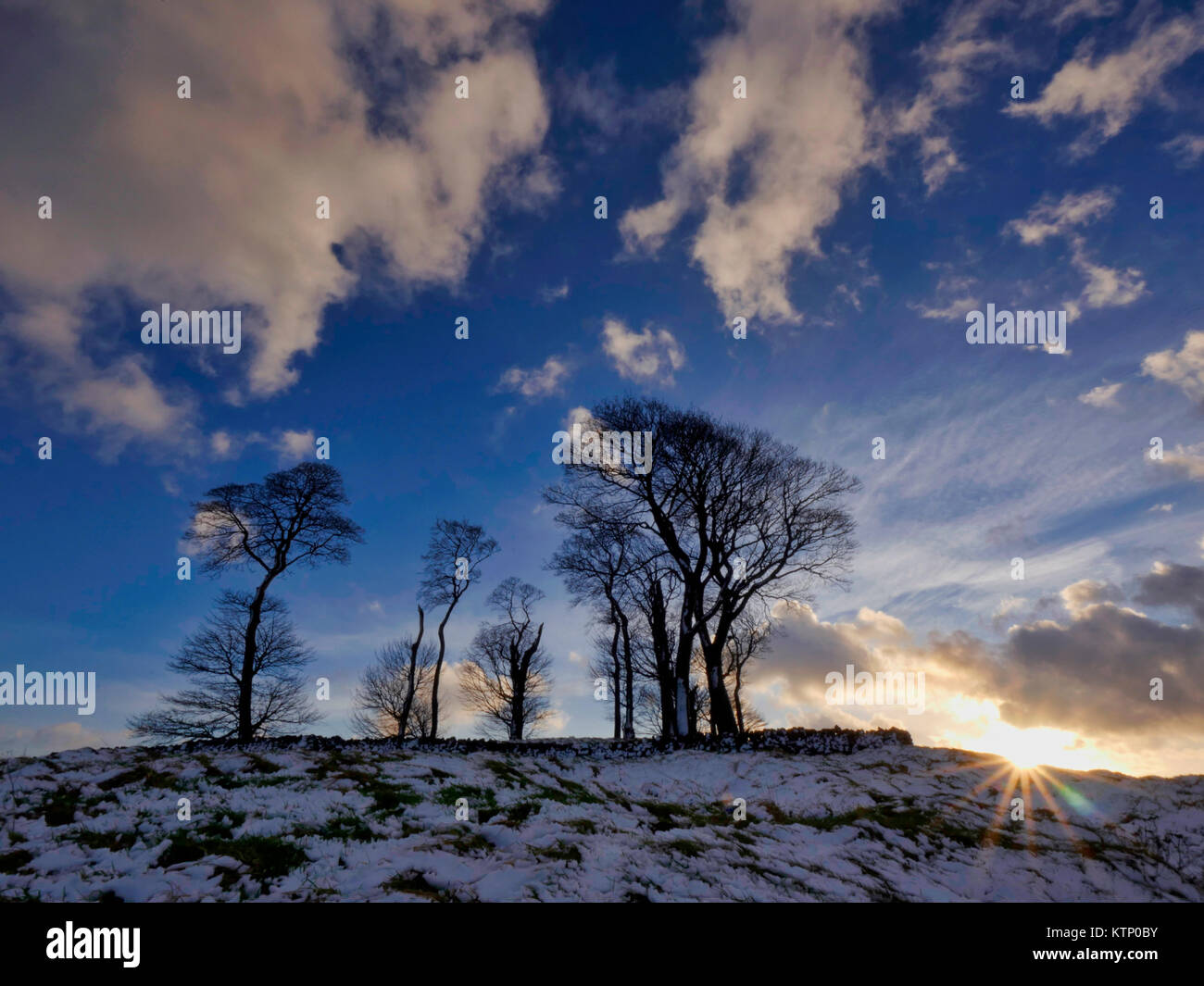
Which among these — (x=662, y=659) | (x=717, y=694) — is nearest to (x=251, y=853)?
(x=717, y=694)

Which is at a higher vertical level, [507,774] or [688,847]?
[688,847]

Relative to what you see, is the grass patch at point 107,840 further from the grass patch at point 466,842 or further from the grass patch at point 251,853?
the grass patch at point 466,842

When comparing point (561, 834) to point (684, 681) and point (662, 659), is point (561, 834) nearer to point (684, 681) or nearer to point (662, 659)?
point (684, 681)

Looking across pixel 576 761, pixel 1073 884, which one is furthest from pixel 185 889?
pixel 576 761

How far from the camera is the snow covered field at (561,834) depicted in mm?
4195

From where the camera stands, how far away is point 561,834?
555 cm

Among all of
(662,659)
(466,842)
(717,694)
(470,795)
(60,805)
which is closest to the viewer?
(466,842)

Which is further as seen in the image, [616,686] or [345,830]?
[616,686]

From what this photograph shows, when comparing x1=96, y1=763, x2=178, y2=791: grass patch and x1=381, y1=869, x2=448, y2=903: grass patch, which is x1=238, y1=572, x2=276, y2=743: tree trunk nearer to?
x1=96, y1=763, x2=178, y2=791: grass patch

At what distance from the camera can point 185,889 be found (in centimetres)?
395

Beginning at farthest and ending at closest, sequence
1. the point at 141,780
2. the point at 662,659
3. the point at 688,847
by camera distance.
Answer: the point at 662,659 → the point at 141,780 → the point at 688,847
